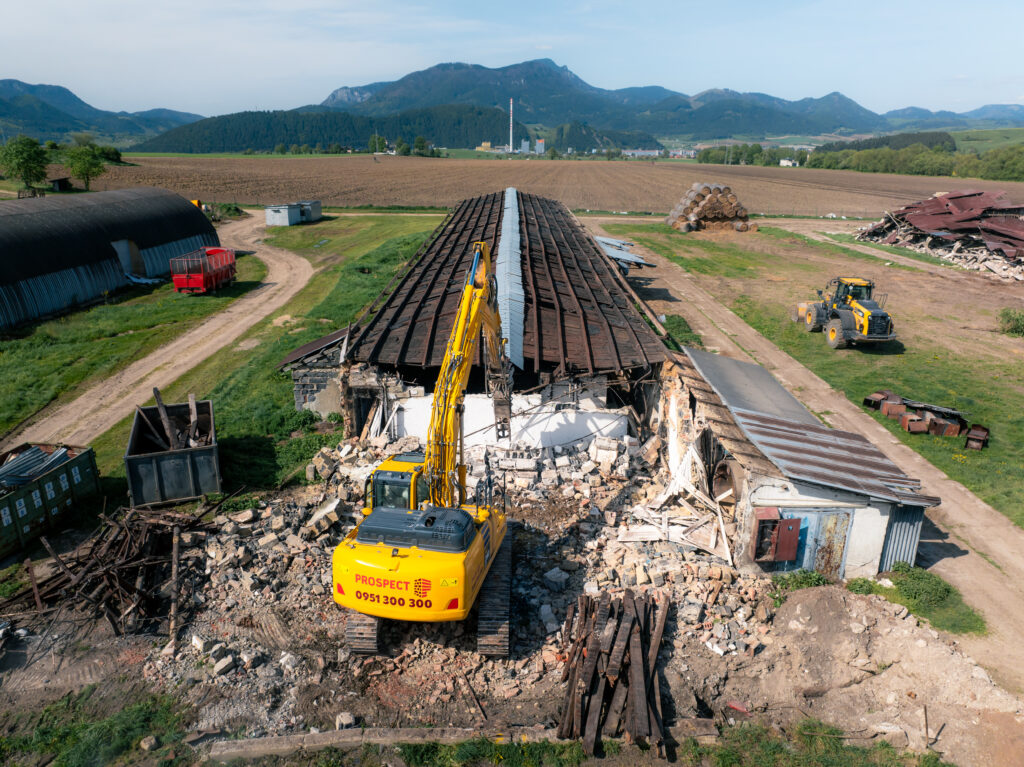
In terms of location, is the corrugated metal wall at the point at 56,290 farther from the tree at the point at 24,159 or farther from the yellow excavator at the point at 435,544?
the tree at the point at 24,159

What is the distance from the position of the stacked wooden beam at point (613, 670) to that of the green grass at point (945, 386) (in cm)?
1098

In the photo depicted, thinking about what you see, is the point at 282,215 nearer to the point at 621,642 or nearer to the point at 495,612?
the point at 495,612

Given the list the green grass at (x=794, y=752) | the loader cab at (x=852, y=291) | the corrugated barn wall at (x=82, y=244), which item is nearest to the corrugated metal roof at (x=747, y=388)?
the green grass at (x=794, y=752)

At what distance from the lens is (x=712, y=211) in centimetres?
5766

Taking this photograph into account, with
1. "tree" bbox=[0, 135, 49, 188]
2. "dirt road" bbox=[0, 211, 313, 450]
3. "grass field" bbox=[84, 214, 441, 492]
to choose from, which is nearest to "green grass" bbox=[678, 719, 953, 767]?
"grass field" bbox=[84, 214, 441, 492]

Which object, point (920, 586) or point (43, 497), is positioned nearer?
point (920, 586)

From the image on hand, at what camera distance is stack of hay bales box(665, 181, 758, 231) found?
57281 mm

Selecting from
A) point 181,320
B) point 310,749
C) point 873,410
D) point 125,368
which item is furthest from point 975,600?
point 181,320

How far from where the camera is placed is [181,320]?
32.8 meters

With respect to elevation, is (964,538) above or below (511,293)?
below

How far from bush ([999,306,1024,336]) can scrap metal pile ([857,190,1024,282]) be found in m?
12.4

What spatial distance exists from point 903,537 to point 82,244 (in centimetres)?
4114

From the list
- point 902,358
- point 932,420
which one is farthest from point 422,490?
point 902,358

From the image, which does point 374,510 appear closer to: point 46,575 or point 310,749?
point 310,749
